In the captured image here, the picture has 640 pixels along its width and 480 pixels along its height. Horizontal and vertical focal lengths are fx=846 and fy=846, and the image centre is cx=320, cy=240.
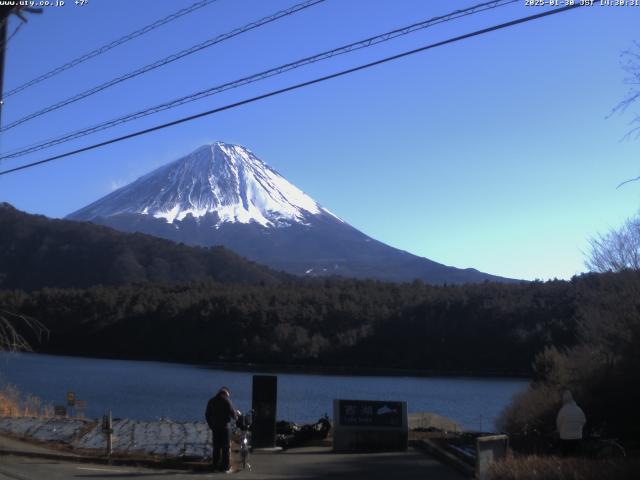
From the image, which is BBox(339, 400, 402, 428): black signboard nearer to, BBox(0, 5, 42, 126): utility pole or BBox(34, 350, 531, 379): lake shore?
BBox(0, 5, 42, 126): utility pole

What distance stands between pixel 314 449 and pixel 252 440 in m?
1.30

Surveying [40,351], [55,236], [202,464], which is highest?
[55,236]

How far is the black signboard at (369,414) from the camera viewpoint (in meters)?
16.0

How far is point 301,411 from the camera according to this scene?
3462cm

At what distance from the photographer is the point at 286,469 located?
13.7 metres

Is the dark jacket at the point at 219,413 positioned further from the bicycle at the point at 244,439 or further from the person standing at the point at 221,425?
the bicycle at the point at 244,439

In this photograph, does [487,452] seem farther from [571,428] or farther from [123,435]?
[123,435]

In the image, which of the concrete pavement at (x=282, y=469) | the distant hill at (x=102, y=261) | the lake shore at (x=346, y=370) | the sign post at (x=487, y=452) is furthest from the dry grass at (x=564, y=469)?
the distant hill at (x=102, y=261)

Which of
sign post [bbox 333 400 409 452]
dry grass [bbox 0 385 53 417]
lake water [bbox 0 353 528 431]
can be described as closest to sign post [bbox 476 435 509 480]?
sign post [bbox 333 400 409 452]

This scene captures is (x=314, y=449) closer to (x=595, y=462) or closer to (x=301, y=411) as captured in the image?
(x=595, y=462)

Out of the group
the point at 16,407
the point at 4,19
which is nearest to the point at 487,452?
the point at 4,19

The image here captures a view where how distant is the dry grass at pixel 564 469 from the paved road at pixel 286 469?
275 cm

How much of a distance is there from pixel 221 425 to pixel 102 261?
14679 centimetres

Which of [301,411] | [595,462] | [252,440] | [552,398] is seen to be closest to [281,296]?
[301,411]
